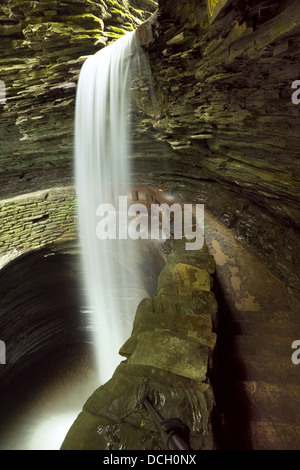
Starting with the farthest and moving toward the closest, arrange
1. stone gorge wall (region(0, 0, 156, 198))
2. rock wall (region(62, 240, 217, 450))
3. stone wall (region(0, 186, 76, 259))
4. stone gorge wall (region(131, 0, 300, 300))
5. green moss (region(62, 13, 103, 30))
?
1. stone wall (region(0, 186, 76, 259))
2. green moss (region(62, 13, 103, 30))
3. stone gorge wall (region(0, 0, 156, 198))
4. stone gorge wall (region(131, 0, 300, 300))
5. rock wall (region(62, 240, 217, 450))

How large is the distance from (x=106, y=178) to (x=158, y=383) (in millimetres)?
7198

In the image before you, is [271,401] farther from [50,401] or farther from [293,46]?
[50,401]

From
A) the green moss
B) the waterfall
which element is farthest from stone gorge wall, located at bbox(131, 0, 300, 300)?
the green moss

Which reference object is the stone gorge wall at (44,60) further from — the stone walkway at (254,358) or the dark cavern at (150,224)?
the stone walkway at (254,358)

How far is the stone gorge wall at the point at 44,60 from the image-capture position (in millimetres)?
7234

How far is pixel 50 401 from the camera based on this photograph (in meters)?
8.39

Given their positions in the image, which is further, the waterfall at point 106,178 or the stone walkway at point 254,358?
the waterfall at point 106,178

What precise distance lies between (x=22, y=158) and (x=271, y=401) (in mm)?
9571

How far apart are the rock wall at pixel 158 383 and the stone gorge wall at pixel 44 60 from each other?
749cm

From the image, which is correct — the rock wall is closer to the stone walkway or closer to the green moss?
the stone walkway

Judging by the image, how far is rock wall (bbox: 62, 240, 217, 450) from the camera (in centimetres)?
153

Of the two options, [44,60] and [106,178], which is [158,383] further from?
[44,60]

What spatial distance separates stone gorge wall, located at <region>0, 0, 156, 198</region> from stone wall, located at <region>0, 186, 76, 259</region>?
1.74 m

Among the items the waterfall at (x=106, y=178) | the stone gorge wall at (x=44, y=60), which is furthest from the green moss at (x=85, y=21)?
the waterfall at (x=106, y=178)
